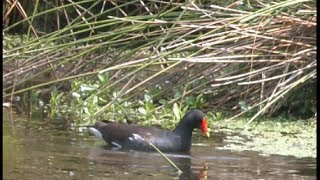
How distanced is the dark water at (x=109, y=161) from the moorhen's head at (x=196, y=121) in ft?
0.37

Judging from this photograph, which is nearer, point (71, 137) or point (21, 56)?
point (71, 137)

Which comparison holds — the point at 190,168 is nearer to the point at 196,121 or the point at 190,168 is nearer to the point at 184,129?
the point at 184,129

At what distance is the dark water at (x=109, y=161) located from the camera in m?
6.91

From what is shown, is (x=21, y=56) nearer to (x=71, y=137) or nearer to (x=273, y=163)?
(x=71, y=137)

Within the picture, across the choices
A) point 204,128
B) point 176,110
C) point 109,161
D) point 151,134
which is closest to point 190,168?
point 109,161

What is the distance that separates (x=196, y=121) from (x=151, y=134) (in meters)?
0.41

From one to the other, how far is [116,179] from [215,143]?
178 cm

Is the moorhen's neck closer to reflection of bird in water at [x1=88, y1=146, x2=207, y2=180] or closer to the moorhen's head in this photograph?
the moorhen's head

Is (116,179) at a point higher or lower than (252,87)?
lower

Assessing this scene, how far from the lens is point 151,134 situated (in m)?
8.36

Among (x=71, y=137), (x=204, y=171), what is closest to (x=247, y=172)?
(x=204, y=171)

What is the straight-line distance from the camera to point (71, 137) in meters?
8.29

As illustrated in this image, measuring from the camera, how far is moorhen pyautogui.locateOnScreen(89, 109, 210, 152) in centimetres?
826

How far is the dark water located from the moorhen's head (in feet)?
0.37
